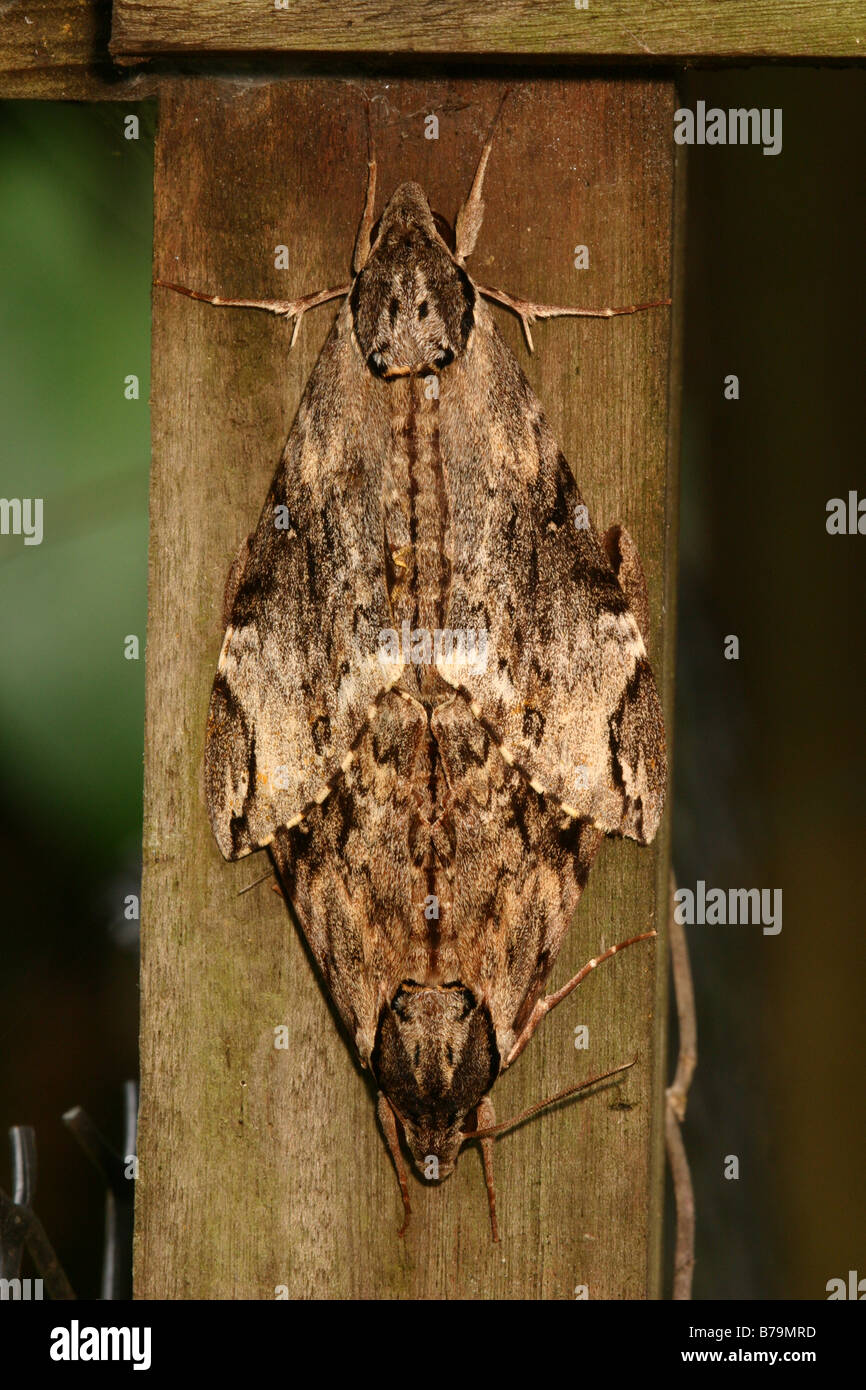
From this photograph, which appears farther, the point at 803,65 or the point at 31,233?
the point at 31,233

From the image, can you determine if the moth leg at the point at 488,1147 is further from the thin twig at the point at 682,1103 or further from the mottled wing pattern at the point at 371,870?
the thin twig at the point at 682,1103

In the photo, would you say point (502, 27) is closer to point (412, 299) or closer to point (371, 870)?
point (412, 299)

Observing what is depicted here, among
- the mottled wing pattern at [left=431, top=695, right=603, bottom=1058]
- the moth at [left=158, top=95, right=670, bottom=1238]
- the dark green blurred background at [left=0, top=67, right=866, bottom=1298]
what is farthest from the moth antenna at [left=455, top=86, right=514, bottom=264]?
the mottled wing pattern at [left=431, top=695, right=603, bottom=1058]

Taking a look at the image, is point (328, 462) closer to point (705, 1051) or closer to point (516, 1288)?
point (516, 1288)

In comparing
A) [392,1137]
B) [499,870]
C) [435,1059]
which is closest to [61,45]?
[499,870]

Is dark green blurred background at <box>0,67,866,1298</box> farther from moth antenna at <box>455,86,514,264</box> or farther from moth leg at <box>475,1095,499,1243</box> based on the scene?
moth leg at <box>475,1095,499,1243</box>
